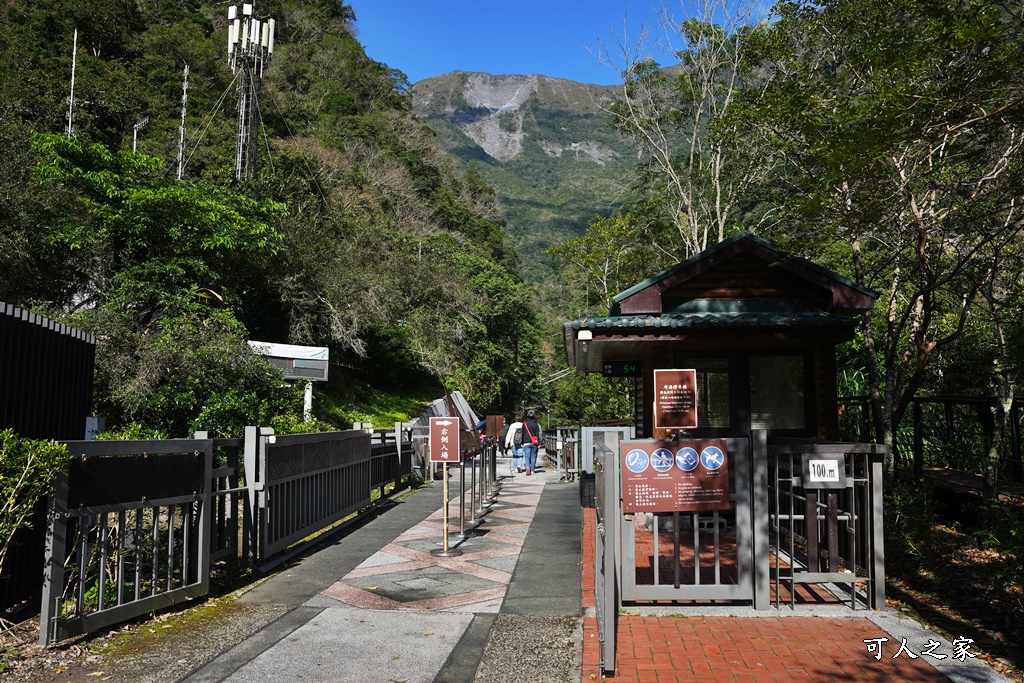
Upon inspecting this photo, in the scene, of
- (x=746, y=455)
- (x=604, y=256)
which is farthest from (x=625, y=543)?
(x=604, y=256)

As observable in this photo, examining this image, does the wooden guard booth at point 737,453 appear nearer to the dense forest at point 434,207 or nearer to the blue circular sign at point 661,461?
the blue circular sign at point 661,461

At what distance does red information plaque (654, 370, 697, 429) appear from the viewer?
7.17 meters

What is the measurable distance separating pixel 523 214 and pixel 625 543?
102 m

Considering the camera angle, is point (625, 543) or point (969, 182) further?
point (969, 182)

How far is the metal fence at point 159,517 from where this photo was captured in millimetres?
5316

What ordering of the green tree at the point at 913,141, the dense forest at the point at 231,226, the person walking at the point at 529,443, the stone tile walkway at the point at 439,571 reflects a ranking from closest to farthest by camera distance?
the stone tile walkway at the point at 439,571 < the green tree at the point at 913,141 < the dense forest at the point at 231,226 < the person walking at the point at 529,443

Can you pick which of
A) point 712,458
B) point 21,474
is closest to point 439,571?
point 712,458

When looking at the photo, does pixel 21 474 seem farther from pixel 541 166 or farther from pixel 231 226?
pixel 541 166

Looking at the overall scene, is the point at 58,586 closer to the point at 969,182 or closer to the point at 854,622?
the point at 854,622

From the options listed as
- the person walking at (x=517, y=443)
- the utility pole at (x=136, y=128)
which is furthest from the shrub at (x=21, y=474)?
the utility pole at (x=136, y=128)

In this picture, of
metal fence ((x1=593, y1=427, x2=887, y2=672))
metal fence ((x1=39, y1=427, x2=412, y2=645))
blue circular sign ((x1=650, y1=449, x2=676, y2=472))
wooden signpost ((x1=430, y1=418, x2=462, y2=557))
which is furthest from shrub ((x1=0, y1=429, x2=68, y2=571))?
wooden signpost ((x1=430, y1=418, x2=462, y2=557))

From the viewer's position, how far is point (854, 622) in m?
5.92

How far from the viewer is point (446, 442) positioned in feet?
32.9

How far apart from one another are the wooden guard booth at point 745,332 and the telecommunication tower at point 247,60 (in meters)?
23.1
